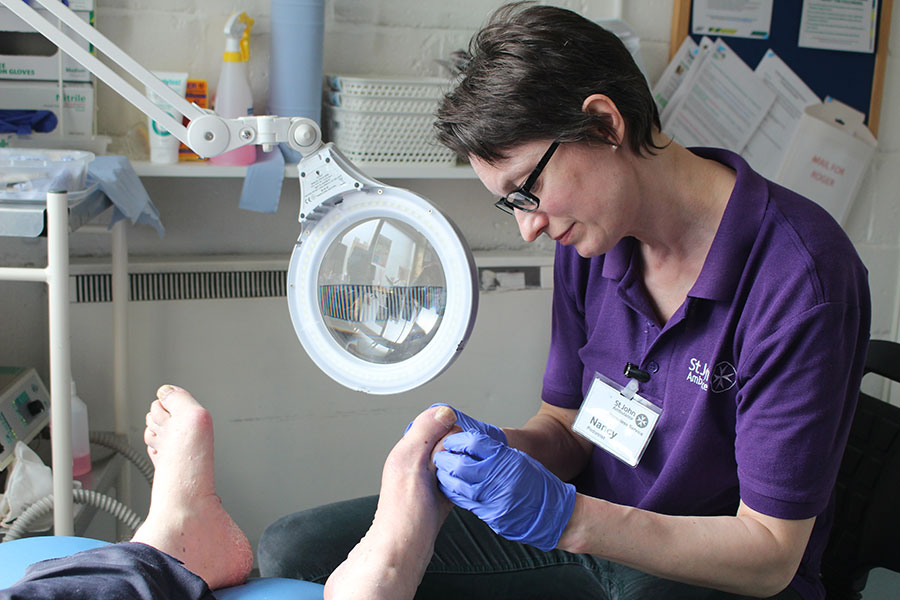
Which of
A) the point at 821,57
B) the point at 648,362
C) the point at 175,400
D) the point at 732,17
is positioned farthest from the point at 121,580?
the point at 821,57

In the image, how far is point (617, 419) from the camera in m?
1.15

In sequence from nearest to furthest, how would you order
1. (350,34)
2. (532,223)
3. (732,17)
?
(532,223)
(350,34)
(732,17)

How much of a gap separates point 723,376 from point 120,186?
994 mm

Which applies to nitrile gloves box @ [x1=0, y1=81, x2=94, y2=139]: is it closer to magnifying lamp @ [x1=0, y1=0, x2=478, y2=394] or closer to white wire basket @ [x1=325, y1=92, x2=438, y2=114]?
white wire basket @ [x1=325, y1=92, x2=438, y2=114]

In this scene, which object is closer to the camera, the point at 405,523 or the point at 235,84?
the point at 405,523

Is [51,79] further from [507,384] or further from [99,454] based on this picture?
[507,384]

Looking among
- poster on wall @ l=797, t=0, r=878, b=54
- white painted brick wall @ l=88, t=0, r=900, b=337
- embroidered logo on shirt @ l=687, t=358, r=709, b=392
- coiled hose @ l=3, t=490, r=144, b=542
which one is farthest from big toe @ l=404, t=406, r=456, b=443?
poster on wall @ l=797, t=0, r=878, b=54

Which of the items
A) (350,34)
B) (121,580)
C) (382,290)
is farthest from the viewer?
(350,34)

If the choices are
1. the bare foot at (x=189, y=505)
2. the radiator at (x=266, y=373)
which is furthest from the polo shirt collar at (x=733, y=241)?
the radiator at (x=266, y=373)

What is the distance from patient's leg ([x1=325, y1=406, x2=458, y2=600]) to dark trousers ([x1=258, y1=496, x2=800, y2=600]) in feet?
0.54

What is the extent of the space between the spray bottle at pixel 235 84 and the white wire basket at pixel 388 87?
0.17m

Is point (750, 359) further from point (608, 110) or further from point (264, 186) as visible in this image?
point (264, 186)

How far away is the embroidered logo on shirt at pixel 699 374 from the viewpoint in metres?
1.05

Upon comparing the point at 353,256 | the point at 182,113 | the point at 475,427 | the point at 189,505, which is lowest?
the point at 189,505
